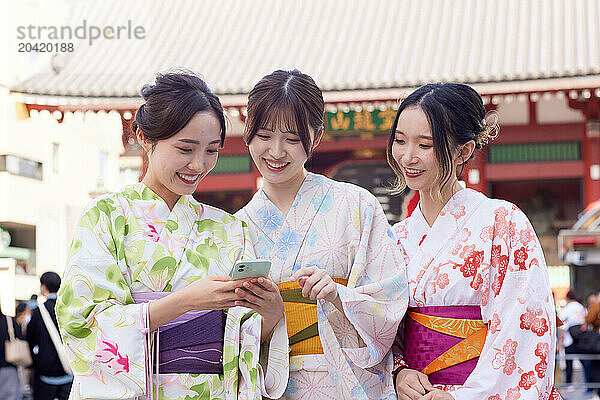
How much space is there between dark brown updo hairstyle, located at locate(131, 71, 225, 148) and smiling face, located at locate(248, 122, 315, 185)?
0.43 ft

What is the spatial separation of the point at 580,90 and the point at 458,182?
7013mm

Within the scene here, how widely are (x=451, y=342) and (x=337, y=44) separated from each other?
9.19 meters

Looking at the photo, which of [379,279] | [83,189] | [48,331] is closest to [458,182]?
[379,279]

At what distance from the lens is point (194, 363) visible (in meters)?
2.41

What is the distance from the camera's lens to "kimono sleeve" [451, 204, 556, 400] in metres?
2.52

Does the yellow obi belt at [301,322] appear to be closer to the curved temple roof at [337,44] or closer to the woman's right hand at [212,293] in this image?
the woman's right hand at [212,293]

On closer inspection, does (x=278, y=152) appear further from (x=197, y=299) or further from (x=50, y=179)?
(x=50, y=179)

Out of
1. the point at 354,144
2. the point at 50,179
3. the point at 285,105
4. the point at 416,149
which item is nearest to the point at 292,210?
the point at 285,105

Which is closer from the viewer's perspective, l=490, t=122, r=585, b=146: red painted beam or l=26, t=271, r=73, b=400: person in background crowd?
l=26, t=271, r=73, b=400: person in background crowd

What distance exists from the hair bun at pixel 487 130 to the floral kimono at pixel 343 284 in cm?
44

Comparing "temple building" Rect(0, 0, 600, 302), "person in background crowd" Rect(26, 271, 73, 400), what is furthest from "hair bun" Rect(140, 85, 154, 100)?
"temple building" Rect(0, 0, 600, 302)

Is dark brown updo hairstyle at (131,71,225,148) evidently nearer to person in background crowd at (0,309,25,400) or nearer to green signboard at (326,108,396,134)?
person in background crowd at (0,309,25,400)

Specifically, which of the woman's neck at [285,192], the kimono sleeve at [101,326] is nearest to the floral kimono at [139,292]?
the kimono sleeve at [101,326]

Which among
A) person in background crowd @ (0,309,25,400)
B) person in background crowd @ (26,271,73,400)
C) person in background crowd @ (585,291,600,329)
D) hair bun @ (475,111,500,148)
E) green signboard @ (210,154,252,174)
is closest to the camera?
hair bun @ (475,111,500,148)
